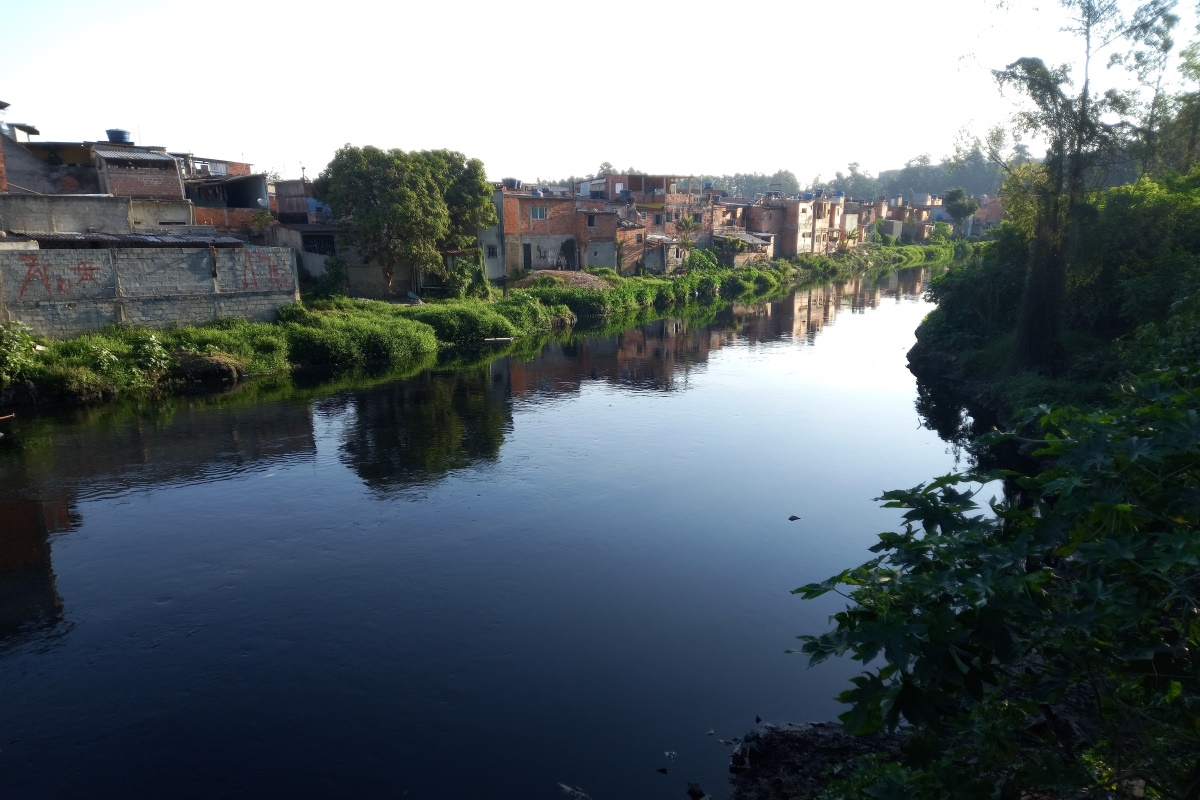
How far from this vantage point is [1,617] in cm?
866

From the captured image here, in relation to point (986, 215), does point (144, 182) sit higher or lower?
lower

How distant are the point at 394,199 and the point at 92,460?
15108mm

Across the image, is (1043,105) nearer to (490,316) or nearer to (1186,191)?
(1186,191)

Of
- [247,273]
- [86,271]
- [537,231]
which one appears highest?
[537,231]

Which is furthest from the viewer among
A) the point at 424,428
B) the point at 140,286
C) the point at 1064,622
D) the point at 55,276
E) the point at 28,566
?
the point at 140,286

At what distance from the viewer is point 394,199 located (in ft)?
87.2

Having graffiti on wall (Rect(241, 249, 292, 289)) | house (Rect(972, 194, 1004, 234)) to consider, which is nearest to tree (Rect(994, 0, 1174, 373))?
graffiti on wall (Rect(241, 249, 292, 289))

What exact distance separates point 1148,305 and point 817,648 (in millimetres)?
14626

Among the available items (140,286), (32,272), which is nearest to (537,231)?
(140,286)

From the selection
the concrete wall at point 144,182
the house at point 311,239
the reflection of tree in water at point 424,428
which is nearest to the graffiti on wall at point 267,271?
the reflection of tree in water at point 424,428

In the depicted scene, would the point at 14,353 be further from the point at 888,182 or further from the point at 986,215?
the point at 888,182

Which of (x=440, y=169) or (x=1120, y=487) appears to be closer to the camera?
(x=1120, y=487)

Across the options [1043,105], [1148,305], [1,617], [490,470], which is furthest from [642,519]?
[1043,105]

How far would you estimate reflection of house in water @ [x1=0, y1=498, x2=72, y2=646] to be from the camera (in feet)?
28.3
